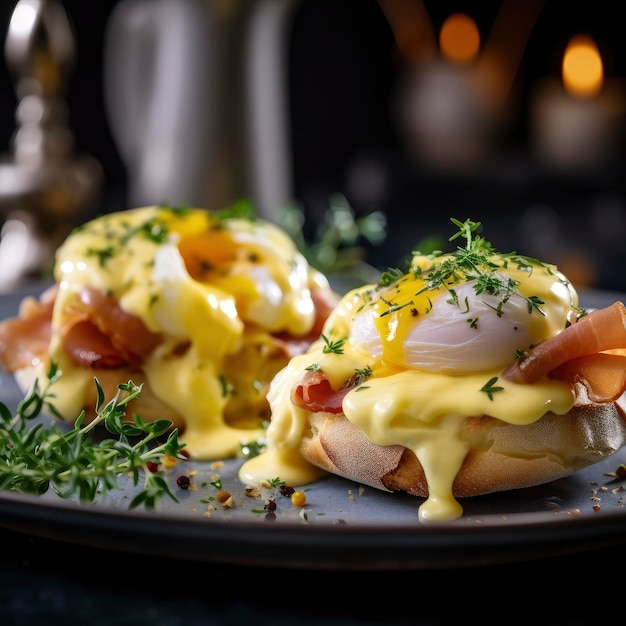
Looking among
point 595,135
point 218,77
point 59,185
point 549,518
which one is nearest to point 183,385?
point 549,518

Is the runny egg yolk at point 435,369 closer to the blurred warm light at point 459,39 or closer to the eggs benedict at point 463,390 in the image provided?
the eggs benedict at point 463,390

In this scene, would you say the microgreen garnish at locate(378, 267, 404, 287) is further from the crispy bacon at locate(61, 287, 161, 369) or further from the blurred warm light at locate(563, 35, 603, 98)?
the blurred warm light at locate(563, 35, 603, 98)

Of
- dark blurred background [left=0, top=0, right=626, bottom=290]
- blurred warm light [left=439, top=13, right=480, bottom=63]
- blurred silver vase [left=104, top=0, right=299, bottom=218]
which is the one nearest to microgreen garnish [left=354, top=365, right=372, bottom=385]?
dark blurred background [left=0, top=0, right=626, bottom=290]

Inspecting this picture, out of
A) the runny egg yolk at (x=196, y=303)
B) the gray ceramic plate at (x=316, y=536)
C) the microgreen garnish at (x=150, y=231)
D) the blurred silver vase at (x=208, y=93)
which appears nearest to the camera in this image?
the gray ceramic plate at (x=316, y=536)

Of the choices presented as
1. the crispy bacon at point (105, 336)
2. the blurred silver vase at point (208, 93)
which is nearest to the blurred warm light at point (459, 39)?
the blurred silver vase at point (208, 93)

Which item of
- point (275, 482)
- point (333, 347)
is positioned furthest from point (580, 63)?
point (275, 482)

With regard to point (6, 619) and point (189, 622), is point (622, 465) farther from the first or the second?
point (6, 619)
